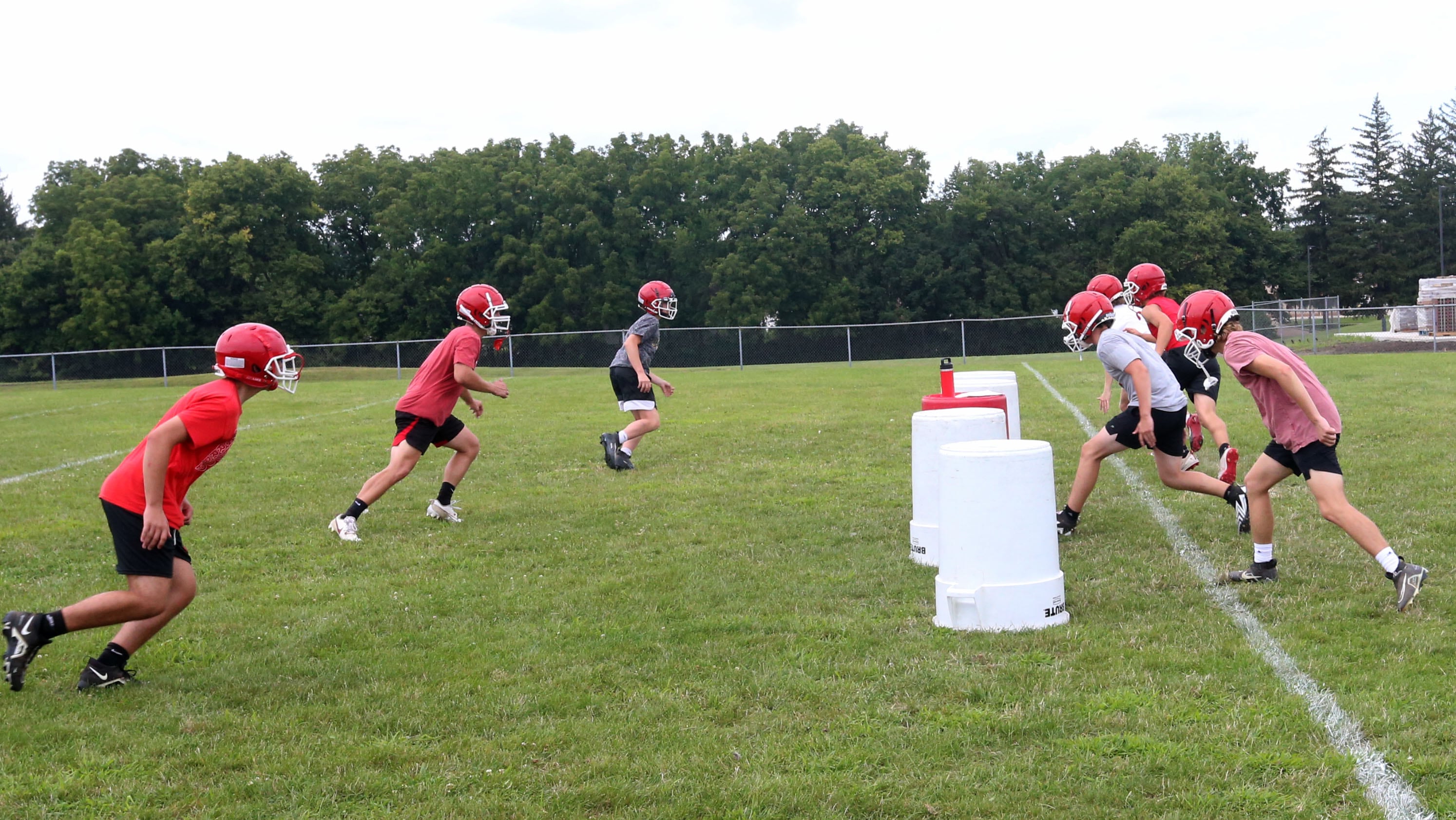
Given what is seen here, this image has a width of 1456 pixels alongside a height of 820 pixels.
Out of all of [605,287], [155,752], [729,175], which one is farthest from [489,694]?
[729,175]

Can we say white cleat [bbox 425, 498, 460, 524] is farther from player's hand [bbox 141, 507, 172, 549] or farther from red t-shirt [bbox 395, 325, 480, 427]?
player's hand [bbox 141, 507, 172, 549]

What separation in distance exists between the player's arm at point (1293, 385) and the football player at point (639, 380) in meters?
7.23

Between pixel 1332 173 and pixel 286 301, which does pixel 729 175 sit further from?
pixel 1332 173

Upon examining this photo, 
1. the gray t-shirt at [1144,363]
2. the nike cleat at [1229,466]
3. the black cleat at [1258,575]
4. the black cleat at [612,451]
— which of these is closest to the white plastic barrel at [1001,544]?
the black cleat at [1258,575]

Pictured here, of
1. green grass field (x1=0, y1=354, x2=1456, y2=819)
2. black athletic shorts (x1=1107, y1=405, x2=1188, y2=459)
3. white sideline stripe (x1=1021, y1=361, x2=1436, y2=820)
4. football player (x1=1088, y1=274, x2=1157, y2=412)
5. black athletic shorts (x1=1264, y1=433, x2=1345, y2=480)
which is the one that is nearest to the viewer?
white sideline stripe (x1=1021, y1=361, x2=1436, y2=820)

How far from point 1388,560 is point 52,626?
252 inches

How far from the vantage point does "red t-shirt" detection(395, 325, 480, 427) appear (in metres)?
9.34

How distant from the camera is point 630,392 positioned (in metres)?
13.0

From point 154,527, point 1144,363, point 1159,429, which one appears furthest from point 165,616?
point 1159,429

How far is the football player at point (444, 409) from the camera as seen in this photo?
9133 mm

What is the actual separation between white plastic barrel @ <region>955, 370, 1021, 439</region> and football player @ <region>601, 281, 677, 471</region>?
3786 mm

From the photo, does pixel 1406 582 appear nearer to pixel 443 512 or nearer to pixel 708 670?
pixel 708 670

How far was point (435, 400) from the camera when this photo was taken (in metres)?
9.38

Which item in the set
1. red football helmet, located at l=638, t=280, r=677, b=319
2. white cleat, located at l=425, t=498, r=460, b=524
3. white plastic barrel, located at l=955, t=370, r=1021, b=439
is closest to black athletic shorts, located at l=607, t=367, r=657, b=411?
red football helmet, located at l=638, t=280, r=677, b=319
